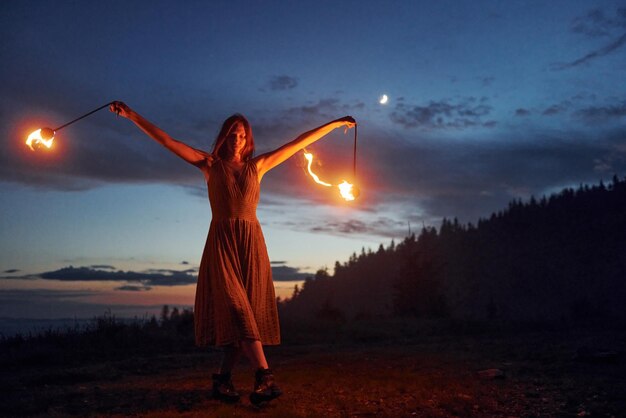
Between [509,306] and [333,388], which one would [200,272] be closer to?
[333,388]

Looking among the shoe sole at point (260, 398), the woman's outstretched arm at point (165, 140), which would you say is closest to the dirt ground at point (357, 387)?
the shoe sole at point (260, 398)

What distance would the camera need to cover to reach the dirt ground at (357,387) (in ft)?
20.0

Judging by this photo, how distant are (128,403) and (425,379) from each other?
4.00 m

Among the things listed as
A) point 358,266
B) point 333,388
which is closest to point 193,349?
point 333,388

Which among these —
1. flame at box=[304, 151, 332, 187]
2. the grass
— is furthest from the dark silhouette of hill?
flame at box=[304, 151, 332, 187]

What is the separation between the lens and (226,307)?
584 centimetres

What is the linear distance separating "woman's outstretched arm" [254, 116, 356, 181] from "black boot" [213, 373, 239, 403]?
225 centimetres

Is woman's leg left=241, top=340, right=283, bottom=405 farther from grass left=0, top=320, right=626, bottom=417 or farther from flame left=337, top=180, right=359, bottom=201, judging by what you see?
flame left=337, top=180, right=359, bottom=201

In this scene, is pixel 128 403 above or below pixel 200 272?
below

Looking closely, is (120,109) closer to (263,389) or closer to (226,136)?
(226,136)

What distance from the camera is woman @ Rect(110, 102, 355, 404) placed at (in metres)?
5.85

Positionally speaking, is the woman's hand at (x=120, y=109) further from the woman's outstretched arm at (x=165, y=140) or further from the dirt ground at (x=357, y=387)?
the dirt ground at (x=357, y=387)

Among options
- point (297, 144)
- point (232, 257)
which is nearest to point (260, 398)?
point (232, 257)

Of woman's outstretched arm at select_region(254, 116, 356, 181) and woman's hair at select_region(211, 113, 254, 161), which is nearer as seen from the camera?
woman's hair at select_region(211, 113, 254, 161)
